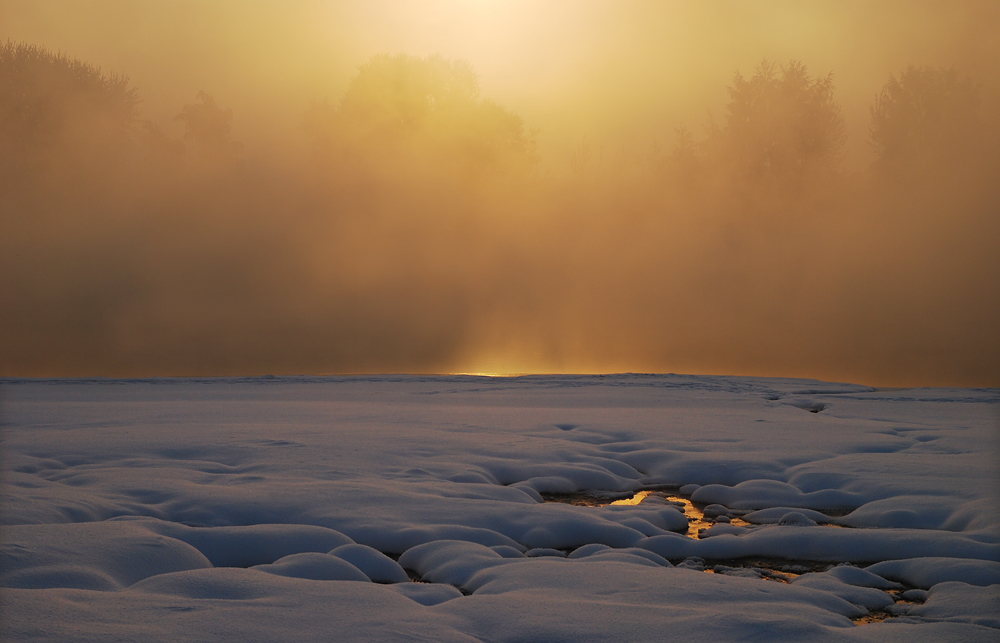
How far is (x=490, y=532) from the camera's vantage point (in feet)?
9.05

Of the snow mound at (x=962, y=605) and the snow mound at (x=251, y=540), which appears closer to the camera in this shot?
the snow mound at (x=962, y=605)

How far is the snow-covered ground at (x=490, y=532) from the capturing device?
1751 mm

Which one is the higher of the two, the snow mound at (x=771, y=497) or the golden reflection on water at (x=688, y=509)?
the snow mound at (x=771, y=497)

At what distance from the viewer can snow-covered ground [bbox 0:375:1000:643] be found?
175cm

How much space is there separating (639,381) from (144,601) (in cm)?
1259

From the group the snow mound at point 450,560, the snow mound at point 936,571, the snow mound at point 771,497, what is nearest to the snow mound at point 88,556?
the snow mound at point 450,560

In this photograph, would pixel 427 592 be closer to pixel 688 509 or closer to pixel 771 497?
pixel 688 509

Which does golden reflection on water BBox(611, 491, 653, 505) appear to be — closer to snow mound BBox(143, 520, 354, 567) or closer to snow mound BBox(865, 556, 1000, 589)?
snow mound BBox(865, 556, 1000, 589)

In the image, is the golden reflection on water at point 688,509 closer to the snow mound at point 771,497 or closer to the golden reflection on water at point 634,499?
the golden reflection on water at point 634,499

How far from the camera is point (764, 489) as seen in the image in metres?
3.77

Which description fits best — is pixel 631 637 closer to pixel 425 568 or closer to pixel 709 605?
pixel 709 605

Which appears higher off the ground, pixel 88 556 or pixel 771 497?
pixel 771 497

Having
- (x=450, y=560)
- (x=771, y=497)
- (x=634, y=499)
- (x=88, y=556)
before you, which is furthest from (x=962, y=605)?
(x=88, y=556)

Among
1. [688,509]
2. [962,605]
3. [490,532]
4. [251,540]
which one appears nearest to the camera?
[962,605]
